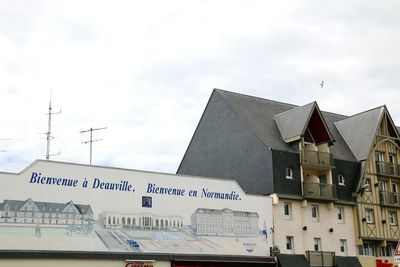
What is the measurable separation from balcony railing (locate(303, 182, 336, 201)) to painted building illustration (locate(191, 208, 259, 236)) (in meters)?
4.67

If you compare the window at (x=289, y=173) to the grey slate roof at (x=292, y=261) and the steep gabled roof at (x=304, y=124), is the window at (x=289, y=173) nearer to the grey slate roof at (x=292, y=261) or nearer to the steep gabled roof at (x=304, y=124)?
the steep gabled roof at (x=304, y=124)

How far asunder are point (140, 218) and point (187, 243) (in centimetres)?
330

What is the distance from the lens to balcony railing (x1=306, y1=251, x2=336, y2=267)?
40531mm

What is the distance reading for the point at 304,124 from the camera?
42438 mm

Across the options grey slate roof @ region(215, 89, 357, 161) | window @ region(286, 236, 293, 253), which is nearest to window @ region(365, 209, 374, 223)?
grey slate roof @ region(215, 89, 357, 161)

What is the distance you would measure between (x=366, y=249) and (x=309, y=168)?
7.62 m

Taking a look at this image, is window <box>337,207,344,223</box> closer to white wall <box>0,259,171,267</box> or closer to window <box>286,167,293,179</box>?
window <box>286,167,293,179</box>

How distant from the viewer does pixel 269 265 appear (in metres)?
38.2

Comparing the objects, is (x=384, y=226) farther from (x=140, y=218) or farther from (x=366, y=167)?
(x=140, y=218)

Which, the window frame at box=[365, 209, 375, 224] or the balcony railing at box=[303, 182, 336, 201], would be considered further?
the window frame at box=[365, 209, 375, 224]

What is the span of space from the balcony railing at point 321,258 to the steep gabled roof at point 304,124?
7.62 m

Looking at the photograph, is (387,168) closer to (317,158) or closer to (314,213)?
(317,158)

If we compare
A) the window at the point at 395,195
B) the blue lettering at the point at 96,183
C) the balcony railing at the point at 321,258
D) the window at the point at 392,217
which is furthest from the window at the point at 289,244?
the blue lettering at the point at 96,183

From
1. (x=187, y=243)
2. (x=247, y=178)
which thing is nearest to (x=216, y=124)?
(x=247, y=178)
